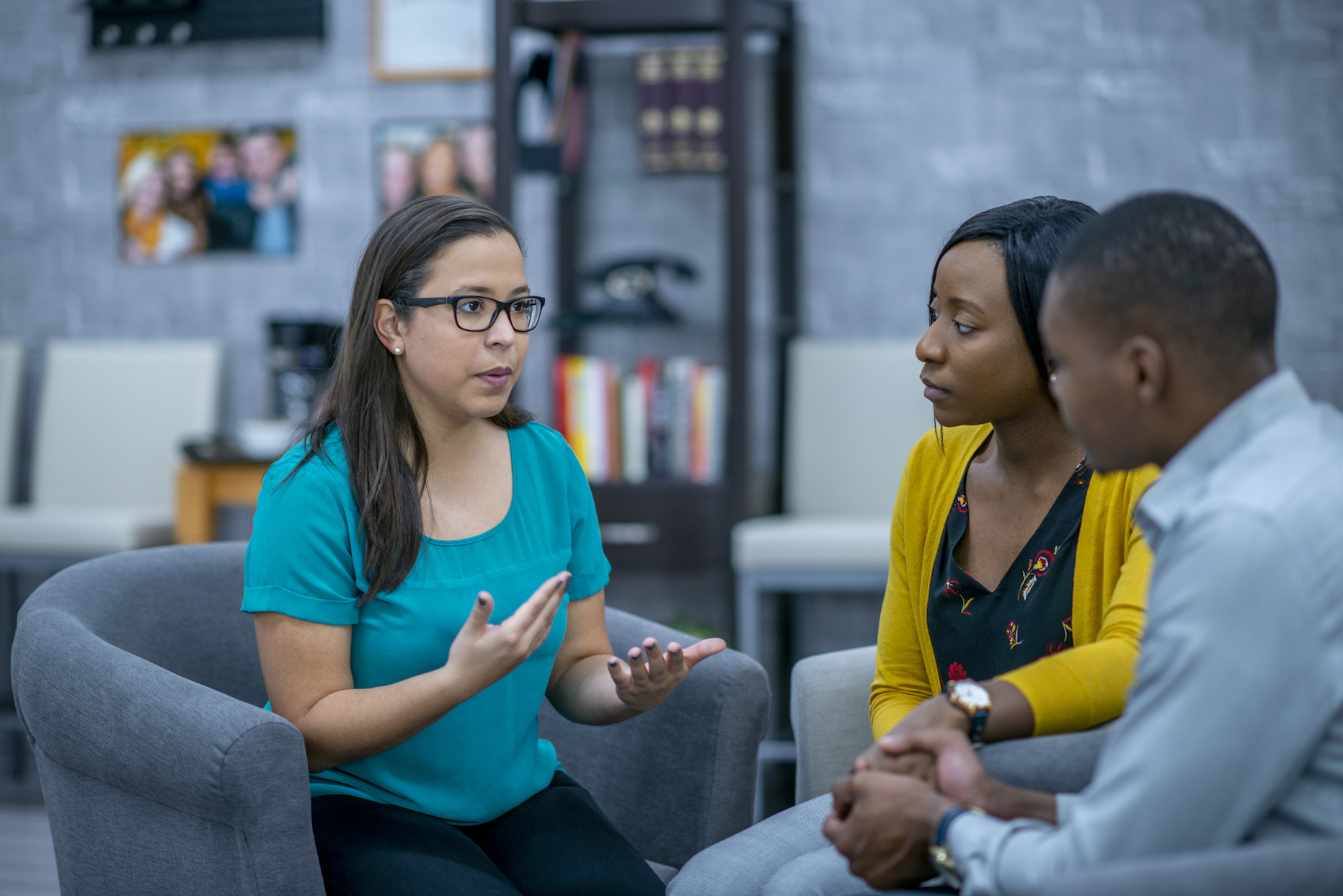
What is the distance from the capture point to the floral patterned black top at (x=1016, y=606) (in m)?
1.31

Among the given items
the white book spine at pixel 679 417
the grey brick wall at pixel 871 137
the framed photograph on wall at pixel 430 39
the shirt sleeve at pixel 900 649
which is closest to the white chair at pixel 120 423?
the grey brick wall at pixel 871 137

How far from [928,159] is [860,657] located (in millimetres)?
2407

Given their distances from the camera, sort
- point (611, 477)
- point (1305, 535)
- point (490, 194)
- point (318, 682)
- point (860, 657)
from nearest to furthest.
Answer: point (1305, 535), point (318, 682), point (860, 657), point (611, 477), point (490, 194)

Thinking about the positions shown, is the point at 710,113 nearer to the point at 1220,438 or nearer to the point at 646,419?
the point at 646,419

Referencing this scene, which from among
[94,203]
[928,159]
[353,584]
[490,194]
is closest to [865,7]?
[928,159]

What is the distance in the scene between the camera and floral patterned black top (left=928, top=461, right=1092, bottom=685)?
131 cm

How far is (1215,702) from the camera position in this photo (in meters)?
0.81

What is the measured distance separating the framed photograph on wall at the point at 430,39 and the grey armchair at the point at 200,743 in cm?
253

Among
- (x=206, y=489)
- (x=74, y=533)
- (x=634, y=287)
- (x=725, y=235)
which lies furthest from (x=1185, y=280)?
(x=74, y=533)

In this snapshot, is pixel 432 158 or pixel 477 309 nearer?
pixel 477 309

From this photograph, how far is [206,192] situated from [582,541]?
3036 mm

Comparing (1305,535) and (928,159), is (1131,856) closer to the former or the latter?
(1305,535)

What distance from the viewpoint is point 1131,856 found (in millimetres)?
854

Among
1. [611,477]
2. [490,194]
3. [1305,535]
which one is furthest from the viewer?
[490,194]
